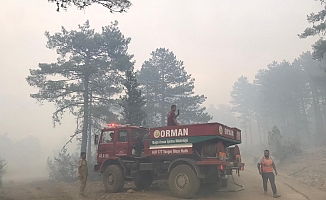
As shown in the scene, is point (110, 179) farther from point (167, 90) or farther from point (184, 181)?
point (167, 90)

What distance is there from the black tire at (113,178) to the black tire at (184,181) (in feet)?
8.52

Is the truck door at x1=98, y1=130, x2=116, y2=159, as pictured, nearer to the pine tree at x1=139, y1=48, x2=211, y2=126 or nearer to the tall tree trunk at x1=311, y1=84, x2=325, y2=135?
the pine tree at x1=139, y1=48, x2=211, y2=126

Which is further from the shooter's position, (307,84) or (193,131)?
(307,84)

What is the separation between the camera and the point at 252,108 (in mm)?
61781

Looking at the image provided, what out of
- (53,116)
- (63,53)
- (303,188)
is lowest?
(303,188)

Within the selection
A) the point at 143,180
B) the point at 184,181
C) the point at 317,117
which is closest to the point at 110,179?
the point at 143,180

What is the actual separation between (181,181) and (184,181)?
119 mm

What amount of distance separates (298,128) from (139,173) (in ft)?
140

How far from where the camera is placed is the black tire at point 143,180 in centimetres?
1181

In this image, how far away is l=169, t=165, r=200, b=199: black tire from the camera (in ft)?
30.2

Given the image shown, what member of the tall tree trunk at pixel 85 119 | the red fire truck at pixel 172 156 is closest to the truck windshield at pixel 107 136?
the red fire truck at pixel 172 156

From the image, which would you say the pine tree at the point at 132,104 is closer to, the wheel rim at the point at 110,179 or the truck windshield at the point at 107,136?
the truck windshield at the point at 107,136

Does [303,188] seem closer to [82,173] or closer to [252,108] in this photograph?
[82,173]

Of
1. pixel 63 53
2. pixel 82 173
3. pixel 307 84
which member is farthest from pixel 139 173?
pixel 307 84
